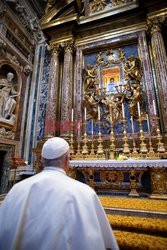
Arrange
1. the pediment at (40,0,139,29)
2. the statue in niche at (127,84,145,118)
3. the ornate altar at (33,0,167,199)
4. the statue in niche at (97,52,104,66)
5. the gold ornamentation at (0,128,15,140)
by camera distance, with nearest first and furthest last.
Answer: the ornate altar at (33,0,167,199)
the statue in niche at (127,84,145,118)
the gold ornamentation at (0,128,15,140)
the statue in niche at (97,52,104,66)
the pediment at (40,0,139,29)

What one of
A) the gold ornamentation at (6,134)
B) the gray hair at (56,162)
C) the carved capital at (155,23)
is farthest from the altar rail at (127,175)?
the carved capital at (155,23)

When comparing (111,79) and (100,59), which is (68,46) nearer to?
(100,59)

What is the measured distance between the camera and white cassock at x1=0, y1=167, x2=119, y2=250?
1.05m

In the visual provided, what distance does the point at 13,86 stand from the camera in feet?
23.1

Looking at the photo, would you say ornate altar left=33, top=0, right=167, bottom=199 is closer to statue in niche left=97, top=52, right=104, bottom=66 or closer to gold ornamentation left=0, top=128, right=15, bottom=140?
statue in niche left=97, top=52, right=104, bottom=66

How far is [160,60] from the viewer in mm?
5531

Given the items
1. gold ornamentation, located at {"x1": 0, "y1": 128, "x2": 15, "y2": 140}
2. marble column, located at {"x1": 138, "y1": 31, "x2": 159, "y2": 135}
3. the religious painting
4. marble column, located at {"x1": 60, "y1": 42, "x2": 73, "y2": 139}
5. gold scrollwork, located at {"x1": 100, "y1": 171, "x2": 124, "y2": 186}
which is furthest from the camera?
the religious painting

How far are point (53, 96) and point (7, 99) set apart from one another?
176 centimetres

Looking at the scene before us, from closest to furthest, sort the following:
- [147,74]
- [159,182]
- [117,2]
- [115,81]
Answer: [159,182]
[147,74]
[115,81]
[117,2]

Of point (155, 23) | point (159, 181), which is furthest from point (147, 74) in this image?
point (159, 181)

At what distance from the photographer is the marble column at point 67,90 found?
19.6 feet

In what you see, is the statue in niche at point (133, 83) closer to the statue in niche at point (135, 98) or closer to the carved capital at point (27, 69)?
the statue in niche at point (135, 98)

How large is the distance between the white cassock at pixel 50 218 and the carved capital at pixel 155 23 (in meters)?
6.66

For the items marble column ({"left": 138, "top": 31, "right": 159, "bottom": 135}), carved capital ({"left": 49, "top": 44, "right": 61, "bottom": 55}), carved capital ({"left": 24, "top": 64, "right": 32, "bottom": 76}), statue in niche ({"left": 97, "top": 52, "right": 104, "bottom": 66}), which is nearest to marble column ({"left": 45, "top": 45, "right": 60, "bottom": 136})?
carved capital ({"left": 49, "top": 44, "right": 61, "bottom": 55})
